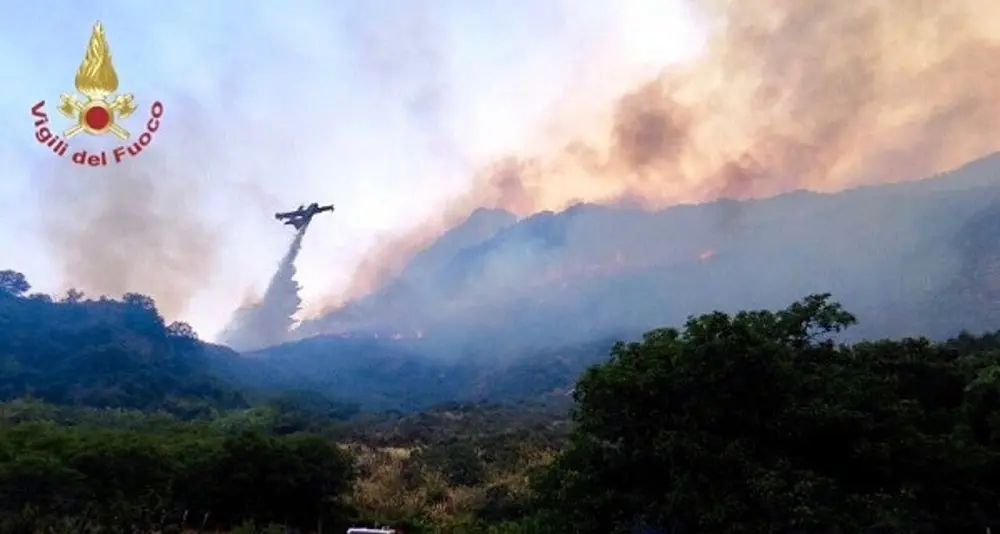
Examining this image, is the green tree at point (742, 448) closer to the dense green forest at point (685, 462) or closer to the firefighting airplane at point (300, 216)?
the dense green forest at point (685, 462)

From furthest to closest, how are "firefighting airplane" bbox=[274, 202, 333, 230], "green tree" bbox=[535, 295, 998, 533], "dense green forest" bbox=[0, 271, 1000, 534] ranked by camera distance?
"firefighting airplane" bbox=[274, 202, 333, 230]
"dense green forest" bbox=[0, 271, 1000, 534]
"green tree" bbox=[535, 295, 998, 533]

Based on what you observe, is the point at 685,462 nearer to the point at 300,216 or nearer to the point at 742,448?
the point at 742,448

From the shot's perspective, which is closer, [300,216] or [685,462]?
[685,462]

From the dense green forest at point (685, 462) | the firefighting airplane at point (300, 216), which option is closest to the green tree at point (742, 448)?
the dense green forest at point (685, 462)

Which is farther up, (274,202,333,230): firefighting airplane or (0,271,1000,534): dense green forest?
(274,202,333,230): firefighting airplane

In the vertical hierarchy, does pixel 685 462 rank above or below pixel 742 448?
below

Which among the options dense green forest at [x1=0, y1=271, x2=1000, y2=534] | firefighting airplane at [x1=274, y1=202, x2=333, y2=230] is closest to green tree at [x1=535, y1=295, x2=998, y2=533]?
dense green forest at [x1=0, y1=271, x2=1000, y2=534]

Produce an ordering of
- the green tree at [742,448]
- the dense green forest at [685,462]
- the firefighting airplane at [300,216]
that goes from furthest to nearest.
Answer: the firefighting airplane at [300,216]
the dense green forest at [685,462]
the green tree at [742,448]

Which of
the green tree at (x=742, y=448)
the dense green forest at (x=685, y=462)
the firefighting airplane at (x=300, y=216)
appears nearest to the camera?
the green tree at (x=742, y=448)

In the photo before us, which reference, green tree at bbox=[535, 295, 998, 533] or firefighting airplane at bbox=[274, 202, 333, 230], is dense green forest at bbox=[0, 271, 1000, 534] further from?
firefighting airplane at bbox=[274, 202, 333, 230]

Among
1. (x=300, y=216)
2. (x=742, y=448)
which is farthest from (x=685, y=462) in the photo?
(x=300, y=216)

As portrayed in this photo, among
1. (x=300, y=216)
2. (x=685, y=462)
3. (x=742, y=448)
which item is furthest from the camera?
(x=300, y=216)

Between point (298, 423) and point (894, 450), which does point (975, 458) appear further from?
point (298, 423)

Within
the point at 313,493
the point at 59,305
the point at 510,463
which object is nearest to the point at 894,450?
the point at 313,493
